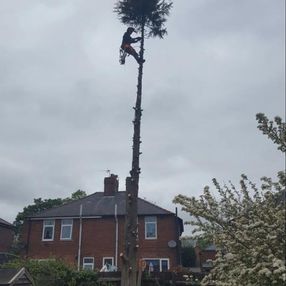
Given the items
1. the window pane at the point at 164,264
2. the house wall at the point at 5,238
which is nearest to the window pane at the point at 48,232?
the house wall at the point at 5,238

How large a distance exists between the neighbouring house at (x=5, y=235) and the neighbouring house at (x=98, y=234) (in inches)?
202

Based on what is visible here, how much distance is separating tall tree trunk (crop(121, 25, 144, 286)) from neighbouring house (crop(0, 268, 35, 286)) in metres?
5.27

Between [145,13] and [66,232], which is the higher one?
[145,13]

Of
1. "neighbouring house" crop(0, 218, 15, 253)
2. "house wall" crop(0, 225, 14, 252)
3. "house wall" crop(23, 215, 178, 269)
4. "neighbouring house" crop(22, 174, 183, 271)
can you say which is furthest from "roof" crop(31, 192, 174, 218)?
"house wall" crop(0, 225, 14, 252)

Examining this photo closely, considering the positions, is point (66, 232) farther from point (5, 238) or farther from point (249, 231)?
point (249, 231)

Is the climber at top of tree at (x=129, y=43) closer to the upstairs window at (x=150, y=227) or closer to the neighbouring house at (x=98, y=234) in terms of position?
the neighbouring house at (x=98, y=234)

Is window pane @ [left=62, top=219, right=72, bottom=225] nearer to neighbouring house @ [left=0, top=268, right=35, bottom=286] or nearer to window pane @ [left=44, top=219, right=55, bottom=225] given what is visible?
window pane @ [left=44, top=219, right=55, bottom=225]

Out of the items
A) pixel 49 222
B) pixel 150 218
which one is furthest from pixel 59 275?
pixel 49 222

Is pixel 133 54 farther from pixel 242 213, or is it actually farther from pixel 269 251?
pixel 269 251

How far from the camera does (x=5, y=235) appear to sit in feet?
113

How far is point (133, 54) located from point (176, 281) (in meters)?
9.65

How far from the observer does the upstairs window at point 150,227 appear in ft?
92.2

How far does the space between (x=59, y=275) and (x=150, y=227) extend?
12319mm

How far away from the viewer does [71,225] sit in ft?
95.6
